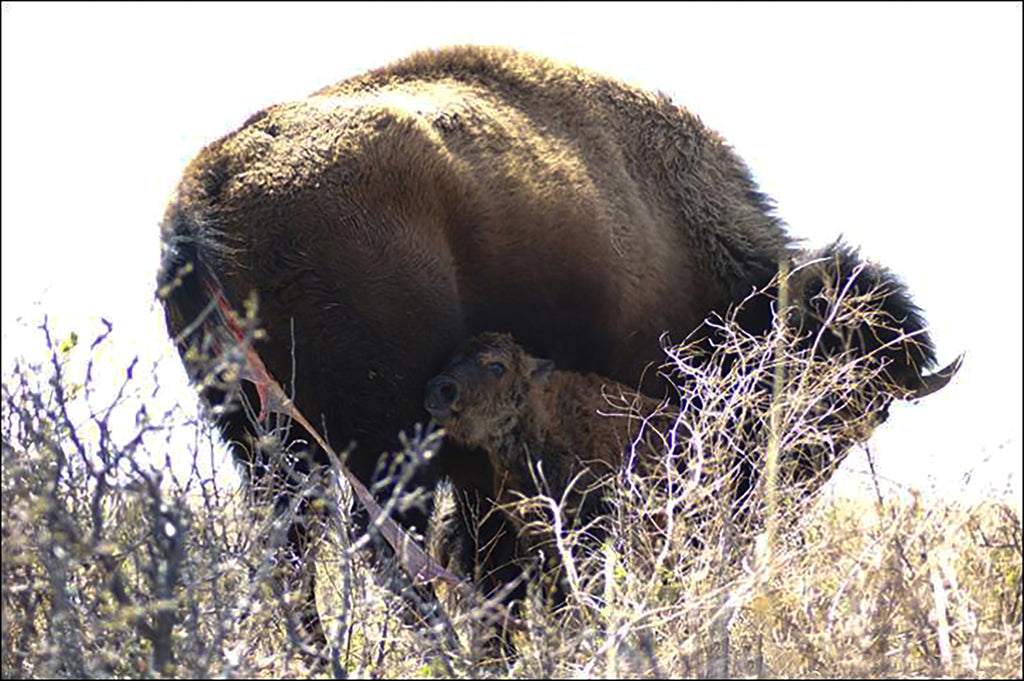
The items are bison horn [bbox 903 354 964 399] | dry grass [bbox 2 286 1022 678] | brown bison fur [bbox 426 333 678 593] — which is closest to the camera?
dry grass [bbox 2 286 1022 678]

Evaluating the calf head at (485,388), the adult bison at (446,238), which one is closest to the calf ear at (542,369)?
the calf head at (485,388)

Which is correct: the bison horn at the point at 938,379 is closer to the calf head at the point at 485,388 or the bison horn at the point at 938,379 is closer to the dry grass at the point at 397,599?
the calf head at the point at 485,388

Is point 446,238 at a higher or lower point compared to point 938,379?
higher

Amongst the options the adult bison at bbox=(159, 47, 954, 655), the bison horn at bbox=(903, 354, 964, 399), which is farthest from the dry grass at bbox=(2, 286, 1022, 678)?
the bison horn at bbox=(903, 354, 964, 399)

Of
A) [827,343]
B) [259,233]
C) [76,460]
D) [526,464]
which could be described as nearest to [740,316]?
[827,343]

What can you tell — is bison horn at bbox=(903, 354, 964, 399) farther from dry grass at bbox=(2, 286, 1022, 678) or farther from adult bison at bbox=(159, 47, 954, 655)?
dry grass at bbox=(2, 286, 1022, 678)

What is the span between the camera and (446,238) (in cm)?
524

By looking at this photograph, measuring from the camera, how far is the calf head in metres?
5.23

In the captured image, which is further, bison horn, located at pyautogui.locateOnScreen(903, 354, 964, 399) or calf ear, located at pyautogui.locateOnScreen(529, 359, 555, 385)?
bison horn, located at pyautogui.locateOnScreen(903, 354, 964, 399)

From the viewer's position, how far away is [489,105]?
567 centimetres

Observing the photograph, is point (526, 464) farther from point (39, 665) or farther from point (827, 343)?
point (39, 665)

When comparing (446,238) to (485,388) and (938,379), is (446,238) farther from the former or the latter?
(938,379)

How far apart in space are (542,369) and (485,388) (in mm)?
417

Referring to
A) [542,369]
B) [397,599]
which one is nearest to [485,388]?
[542,369]
